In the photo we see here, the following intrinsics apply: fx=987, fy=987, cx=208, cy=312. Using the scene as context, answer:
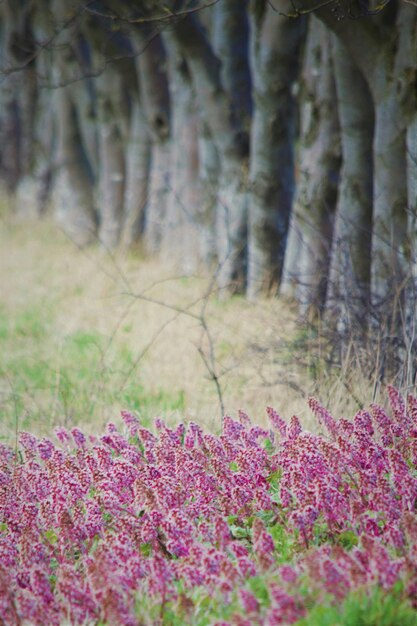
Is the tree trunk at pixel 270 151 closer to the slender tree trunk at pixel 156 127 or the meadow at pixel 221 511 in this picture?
the slender tree trunk at pixel 156 127

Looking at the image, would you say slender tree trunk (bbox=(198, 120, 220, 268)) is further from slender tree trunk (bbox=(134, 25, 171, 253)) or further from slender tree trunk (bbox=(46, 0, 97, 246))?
slender tree trunk (bbox=(46, 0, 97, 246))

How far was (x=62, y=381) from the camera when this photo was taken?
7.91 m

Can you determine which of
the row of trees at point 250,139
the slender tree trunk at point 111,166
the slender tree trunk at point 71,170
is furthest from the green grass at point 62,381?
the slender tree trunk at point 71,170

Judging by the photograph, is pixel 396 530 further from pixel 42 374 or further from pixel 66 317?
pixel 66 317

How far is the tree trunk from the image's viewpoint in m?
9.71

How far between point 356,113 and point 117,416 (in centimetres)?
317

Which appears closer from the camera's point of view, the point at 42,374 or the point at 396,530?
the point at 396,530

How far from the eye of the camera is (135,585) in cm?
378

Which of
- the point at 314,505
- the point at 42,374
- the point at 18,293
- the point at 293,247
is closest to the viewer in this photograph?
the point at 314,505

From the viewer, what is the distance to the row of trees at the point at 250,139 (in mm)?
6828

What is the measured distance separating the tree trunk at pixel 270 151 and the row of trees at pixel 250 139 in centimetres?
2

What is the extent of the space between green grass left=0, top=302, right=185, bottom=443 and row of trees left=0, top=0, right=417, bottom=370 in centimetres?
118

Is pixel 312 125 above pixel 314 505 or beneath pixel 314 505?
above

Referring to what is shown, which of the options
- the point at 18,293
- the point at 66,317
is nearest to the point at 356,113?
the point at 66,317
